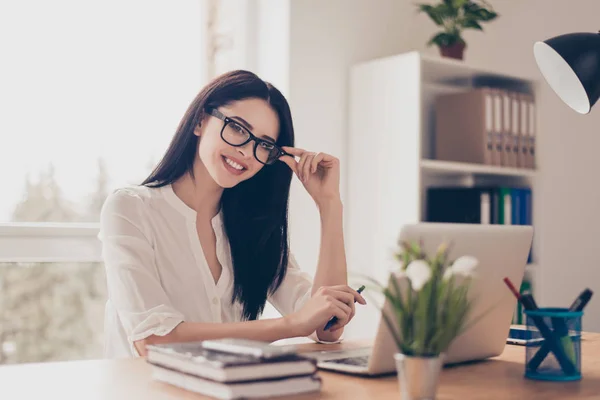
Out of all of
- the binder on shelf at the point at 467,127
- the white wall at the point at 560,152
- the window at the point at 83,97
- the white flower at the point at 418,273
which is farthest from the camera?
the white wall at the point at 560,152

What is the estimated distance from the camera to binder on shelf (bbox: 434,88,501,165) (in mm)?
3385

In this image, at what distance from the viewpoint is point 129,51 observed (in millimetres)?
3199

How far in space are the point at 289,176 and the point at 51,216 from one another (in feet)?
3.92

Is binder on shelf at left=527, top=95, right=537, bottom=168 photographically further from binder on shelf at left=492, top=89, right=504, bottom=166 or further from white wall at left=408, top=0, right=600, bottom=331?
white wall at left=408, top=0, right=600, bottom=331

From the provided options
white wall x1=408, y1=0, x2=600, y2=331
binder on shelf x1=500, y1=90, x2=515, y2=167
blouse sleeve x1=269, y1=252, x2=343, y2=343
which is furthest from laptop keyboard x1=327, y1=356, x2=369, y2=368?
white wall x1=408, y1=0, x2=600, y2=331

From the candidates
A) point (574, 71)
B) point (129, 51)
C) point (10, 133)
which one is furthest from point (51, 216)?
point (574, 71)

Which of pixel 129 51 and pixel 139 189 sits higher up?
pixel 129 51

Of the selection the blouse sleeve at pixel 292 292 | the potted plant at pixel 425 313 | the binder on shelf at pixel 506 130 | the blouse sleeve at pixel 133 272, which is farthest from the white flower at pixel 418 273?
the binder on shelf at pixel 506 130

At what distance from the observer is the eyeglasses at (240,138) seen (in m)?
2.04

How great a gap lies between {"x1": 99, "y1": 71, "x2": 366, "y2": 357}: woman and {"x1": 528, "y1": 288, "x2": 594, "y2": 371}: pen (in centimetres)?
57

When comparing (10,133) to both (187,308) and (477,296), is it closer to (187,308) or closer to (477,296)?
(187,308)

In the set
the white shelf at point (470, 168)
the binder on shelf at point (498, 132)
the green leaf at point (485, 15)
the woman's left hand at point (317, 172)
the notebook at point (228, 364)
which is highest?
the green leaf at point (485, 15)

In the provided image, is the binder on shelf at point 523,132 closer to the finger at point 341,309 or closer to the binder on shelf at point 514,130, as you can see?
the binder on shelf at point 514,130

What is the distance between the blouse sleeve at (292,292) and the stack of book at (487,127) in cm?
145
